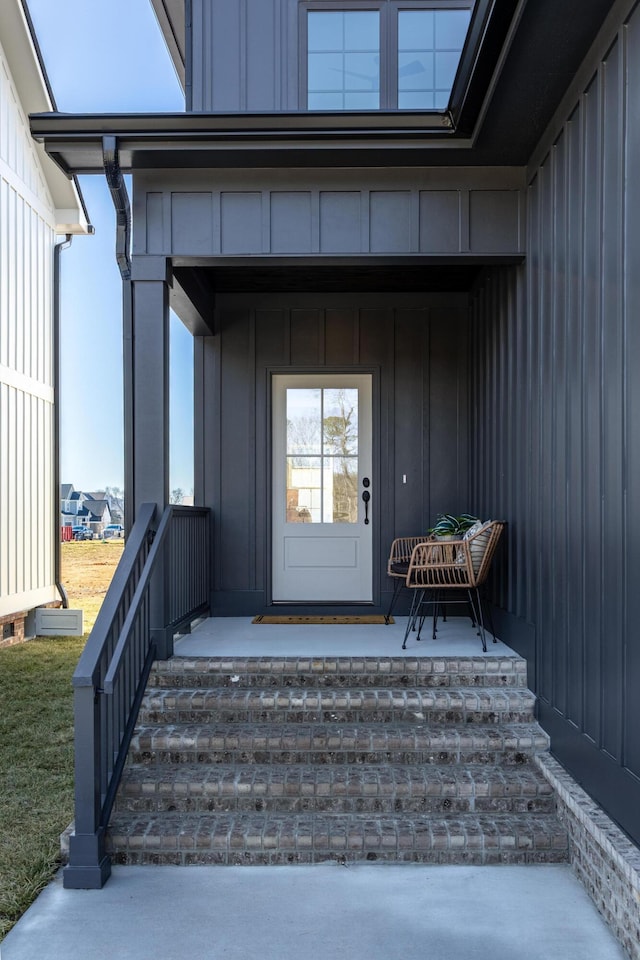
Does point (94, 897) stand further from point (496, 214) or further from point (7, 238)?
point (7, 238)

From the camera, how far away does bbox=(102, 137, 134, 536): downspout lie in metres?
3.88

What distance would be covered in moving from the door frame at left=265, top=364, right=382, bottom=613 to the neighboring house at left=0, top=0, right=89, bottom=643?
9.99 feet

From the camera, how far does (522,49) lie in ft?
9.80

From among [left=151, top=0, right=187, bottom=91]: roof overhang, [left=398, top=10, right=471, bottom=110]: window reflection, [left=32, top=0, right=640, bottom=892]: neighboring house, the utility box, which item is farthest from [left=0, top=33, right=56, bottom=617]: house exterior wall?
[left=398, top=10, right=471, bottom=110]: window reflection

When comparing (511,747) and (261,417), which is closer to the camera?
(511,747)

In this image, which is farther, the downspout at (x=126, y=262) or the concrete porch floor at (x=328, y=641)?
the concrete porch floor at (x=328, y=641)

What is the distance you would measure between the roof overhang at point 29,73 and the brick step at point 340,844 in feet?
22.7

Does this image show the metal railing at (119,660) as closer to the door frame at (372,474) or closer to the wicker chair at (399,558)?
the door frame at (372,474)

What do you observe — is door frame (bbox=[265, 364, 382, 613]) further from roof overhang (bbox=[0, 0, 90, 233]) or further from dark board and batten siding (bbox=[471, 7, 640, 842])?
roof overhang (bbox=[0, 0, 90, 233])

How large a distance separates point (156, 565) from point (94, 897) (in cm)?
173

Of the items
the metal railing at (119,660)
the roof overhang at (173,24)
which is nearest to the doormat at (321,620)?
the metal railing at (119,660)

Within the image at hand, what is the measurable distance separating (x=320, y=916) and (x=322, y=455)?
12.2 ft

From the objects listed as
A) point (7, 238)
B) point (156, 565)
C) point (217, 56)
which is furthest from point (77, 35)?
point (156, 565)

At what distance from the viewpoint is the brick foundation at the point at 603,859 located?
2.31 metres
